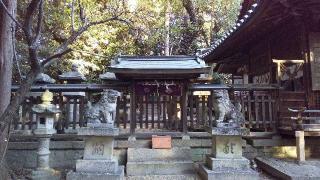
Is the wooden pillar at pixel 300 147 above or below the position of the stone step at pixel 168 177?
above

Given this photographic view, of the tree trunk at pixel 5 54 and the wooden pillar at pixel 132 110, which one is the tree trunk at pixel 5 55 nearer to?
the tree trunk at pixel 5 54

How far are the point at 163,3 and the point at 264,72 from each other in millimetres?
13482

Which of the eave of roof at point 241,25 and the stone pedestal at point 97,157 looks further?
the eave of roof at point 241,25

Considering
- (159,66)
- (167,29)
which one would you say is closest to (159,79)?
(159,66)

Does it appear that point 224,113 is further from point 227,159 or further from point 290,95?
point 290,95

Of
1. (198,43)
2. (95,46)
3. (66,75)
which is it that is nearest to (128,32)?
(95,46)

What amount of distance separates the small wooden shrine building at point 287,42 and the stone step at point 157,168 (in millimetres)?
3474

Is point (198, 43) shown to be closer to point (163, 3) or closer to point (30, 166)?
point (163, 3)

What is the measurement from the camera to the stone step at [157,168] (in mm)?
8492

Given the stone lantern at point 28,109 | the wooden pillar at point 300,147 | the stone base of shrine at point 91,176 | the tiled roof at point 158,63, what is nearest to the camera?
the stone base of shrine at point 91,176

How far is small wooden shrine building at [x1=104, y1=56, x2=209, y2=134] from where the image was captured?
9.08 meters

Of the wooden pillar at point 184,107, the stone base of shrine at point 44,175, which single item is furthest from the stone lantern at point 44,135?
the wooden pillar at point 184,107

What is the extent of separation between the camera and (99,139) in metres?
7.93

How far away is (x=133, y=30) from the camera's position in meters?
19.8
